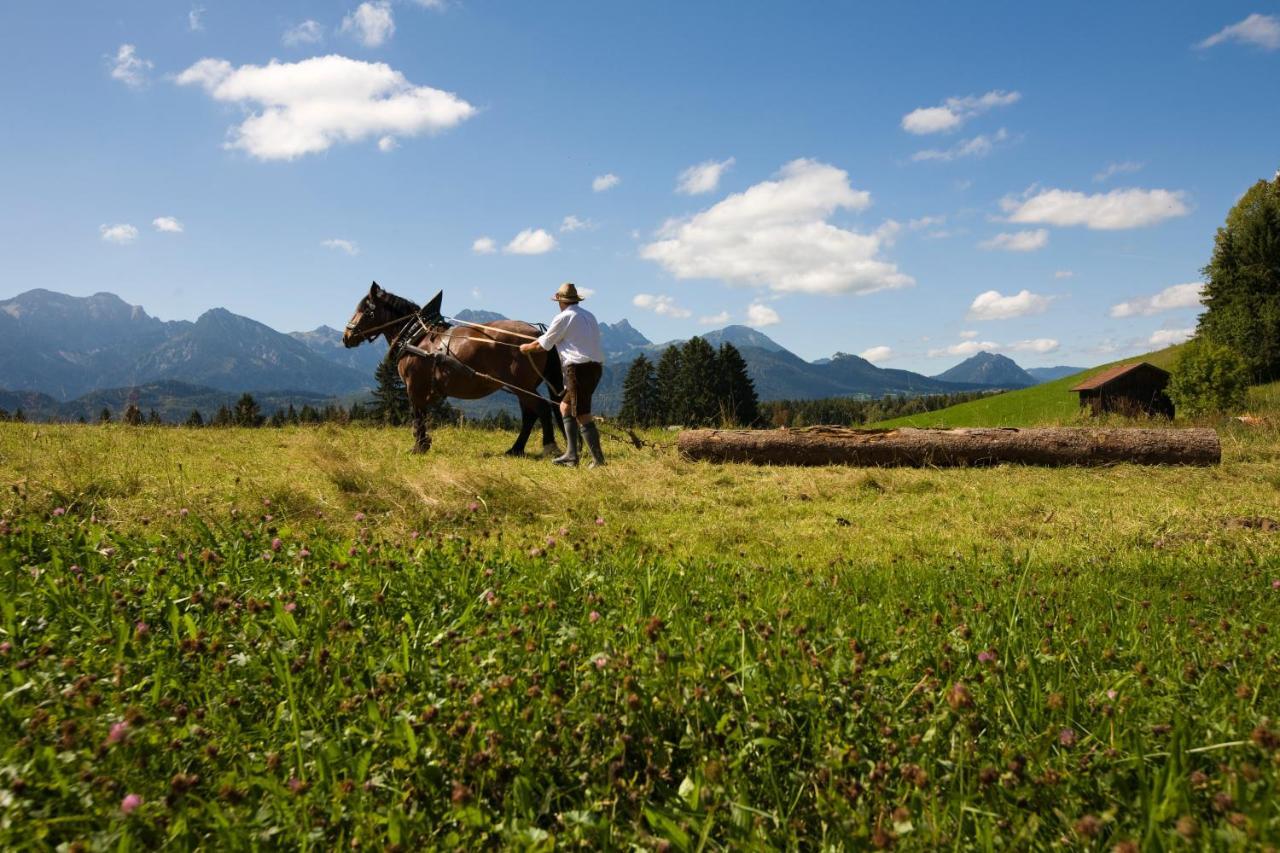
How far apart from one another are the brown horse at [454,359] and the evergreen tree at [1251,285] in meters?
66.7

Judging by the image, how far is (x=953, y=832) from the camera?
1909mm

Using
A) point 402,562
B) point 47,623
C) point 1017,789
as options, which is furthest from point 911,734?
point 47,623

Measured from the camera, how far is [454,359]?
1170cm

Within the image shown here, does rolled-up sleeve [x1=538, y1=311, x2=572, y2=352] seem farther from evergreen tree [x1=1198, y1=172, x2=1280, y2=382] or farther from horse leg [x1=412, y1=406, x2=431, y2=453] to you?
evergreen tree [x1=1198, y1=172, x2=1280, y2=382]

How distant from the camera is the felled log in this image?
10.2 meters

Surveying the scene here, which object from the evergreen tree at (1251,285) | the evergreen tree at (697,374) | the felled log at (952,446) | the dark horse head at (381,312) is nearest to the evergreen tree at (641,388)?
the evergreen tree at (697,374)

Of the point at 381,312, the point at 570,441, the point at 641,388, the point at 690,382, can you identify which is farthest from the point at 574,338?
the point at 641,388

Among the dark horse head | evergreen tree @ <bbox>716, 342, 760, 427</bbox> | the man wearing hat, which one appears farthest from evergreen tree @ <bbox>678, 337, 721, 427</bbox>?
the man wearing hat

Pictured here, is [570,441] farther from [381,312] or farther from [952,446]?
[952,446]

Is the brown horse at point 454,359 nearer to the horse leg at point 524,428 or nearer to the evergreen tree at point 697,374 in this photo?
the horse leg at point 524,428

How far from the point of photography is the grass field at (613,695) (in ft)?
6.17

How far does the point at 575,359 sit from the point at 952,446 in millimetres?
6051

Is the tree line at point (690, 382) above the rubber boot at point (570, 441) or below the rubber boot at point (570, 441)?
above

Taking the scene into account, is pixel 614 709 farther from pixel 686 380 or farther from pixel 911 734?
pixel 686 380
